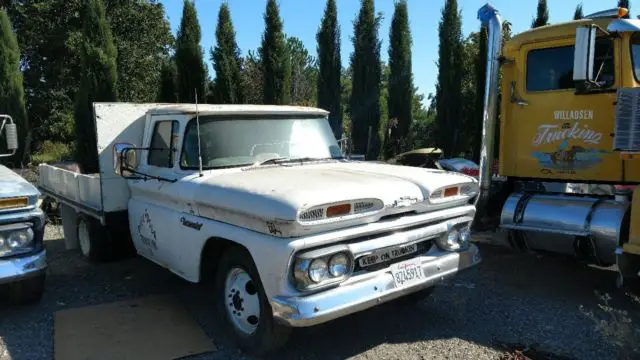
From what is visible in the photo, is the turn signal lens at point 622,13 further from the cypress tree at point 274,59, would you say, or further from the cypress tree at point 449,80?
the cypress tree at point 274,59

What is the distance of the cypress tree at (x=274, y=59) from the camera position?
16641mm

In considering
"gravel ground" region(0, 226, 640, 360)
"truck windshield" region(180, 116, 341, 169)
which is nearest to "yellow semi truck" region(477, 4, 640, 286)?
"gravel ground" region(0, 226, 640, 360)

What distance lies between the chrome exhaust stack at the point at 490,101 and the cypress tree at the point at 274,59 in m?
11.4

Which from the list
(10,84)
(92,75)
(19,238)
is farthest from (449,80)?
(19,238)

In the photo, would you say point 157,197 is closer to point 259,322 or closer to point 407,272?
point 259,322

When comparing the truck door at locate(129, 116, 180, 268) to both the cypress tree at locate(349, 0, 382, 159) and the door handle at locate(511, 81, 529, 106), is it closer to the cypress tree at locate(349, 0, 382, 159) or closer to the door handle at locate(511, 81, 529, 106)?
the door handle at locate(511, 81, 529, 106)

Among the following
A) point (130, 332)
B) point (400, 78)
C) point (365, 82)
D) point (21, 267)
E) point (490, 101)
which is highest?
point (400, 78)

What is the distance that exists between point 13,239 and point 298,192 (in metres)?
2.69

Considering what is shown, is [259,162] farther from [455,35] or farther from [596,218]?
[455,35]

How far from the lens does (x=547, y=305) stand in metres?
4.84

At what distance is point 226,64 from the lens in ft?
53.4

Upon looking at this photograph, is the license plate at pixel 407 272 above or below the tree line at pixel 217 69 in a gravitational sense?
below

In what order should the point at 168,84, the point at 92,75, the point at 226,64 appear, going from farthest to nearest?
the point at 226,64, the point at 168,84, the point at 92,75

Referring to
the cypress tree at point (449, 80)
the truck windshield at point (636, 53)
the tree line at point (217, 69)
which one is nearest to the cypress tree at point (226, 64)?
the tree line at point (217, 69)
